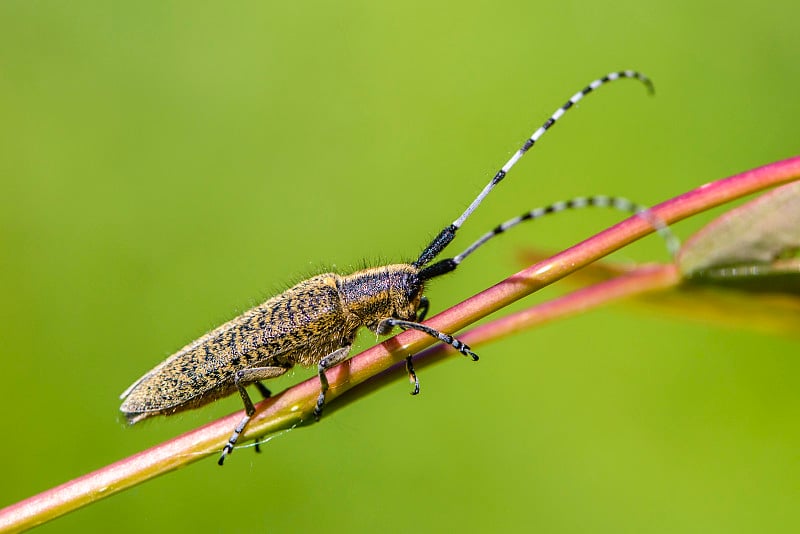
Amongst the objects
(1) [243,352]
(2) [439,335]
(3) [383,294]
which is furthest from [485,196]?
(1) [243,352]

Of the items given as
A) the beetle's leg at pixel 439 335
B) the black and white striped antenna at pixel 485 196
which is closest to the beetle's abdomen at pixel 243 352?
the beetle's leg at pixel 439 335

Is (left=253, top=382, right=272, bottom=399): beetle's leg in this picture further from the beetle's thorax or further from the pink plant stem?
the pink plant stem

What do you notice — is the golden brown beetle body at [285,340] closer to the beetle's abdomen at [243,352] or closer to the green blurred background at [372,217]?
the beetle's abdomen at [243,352]

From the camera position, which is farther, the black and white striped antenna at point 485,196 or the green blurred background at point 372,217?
the green blurred background at point 372,217

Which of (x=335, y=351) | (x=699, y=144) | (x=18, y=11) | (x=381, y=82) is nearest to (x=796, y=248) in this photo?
(x=335, y=351)

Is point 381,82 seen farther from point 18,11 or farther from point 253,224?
point 18,11

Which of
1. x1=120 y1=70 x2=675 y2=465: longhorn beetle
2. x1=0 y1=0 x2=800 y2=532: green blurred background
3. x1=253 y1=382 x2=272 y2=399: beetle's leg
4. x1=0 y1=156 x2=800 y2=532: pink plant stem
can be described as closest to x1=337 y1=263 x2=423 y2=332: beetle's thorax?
x1=120 y1=70 x2=675 y2=465: longhorn beetle
